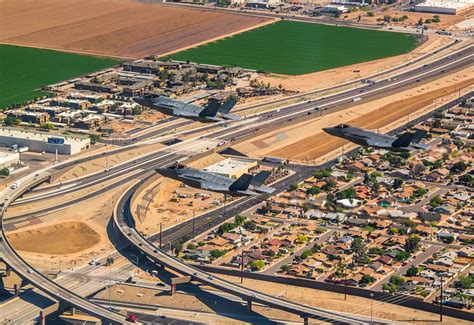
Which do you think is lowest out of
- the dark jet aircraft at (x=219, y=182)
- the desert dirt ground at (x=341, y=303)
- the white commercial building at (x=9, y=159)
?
the desert dirt ground at (x=341, y=303)

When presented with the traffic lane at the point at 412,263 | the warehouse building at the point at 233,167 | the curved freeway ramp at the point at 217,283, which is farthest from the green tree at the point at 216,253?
the warehouse building at the point at 233,167

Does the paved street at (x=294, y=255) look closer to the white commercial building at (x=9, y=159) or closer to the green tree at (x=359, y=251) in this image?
the green tree at (x=359, y=251)

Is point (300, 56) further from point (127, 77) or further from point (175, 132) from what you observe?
point (175, 132)

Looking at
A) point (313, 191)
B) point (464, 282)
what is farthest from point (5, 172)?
point (464, 282)

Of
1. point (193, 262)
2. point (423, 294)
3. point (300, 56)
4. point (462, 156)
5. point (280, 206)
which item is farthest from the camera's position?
point (300, 56)

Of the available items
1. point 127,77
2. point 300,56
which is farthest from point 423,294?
point 300,56

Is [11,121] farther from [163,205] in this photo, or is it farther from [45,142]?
[163,205]

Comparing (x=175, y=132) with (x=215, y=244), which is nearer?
(x=215, y=244)
